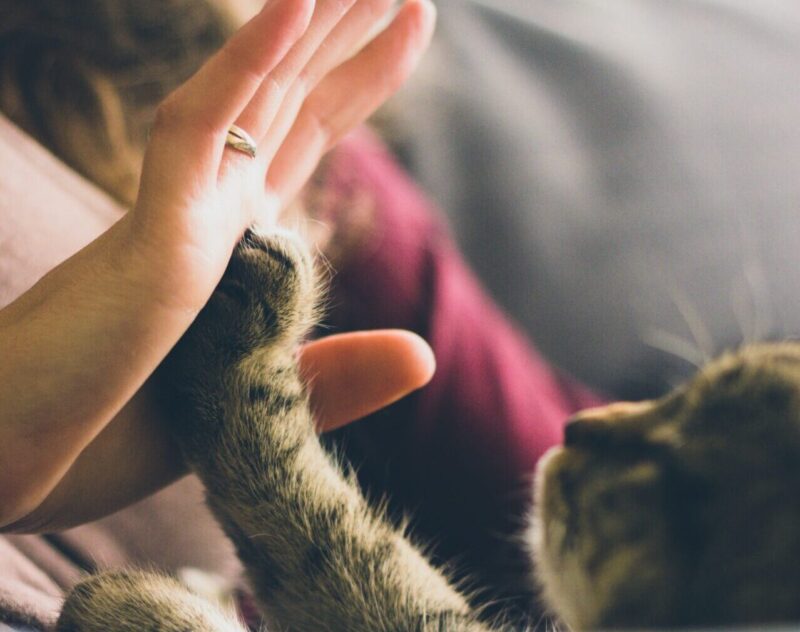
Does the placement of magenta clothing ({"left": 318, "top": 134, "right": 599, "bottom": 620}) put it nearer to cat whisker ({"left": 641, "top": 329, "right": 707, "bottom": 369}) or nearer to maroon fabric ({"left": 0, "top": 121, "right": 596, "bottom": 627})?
maroon fabric ({"left": 0, "top": 121, "right": 596, "bottom": 627})

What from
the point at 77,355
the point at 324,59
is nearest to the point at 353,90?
the point at 324,59

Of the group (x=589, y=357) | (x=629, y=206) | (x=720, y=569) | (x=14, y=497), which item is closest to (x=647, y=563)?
(x=720, y=569)

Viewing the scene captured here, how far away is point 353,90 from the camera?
600 mm

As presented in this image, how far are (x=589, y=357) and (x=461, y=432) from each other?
173 millimetres

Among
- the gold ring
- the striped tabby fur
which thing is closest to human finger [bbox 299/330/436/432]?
the striped tabby fur

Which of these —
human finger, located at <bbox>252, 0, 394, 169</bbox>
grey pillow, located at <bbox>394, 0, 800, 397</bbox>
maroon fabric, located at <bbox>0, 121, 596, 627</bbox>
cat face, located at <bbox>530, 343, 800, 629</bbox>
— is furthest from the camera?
grey pillow, located at <bbox>394, 0, 800, 397</bbox>

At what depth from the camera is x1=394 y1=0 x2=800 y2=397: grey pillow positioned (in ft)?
2.76

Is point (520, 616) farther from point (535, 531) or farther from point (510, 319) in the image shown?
point (510, 319)

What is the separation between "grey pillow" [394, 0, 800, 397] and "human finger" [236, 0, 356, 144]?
44 cm

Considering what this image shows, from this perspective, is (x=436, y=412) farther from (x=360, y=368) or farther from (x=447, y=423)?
(x=360, y=368)

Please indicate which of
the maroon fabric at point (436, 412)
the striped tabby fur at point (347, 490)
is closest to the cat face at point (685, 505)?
the striped tabby fur at point (347, 490)

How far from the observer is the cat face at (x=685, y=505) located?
38cm

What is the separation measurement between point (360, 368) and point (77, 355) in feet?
0.60

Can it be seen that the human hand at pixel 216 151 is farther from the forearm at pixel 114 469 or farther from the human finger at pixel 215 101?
the forearm at pixel 114 469
